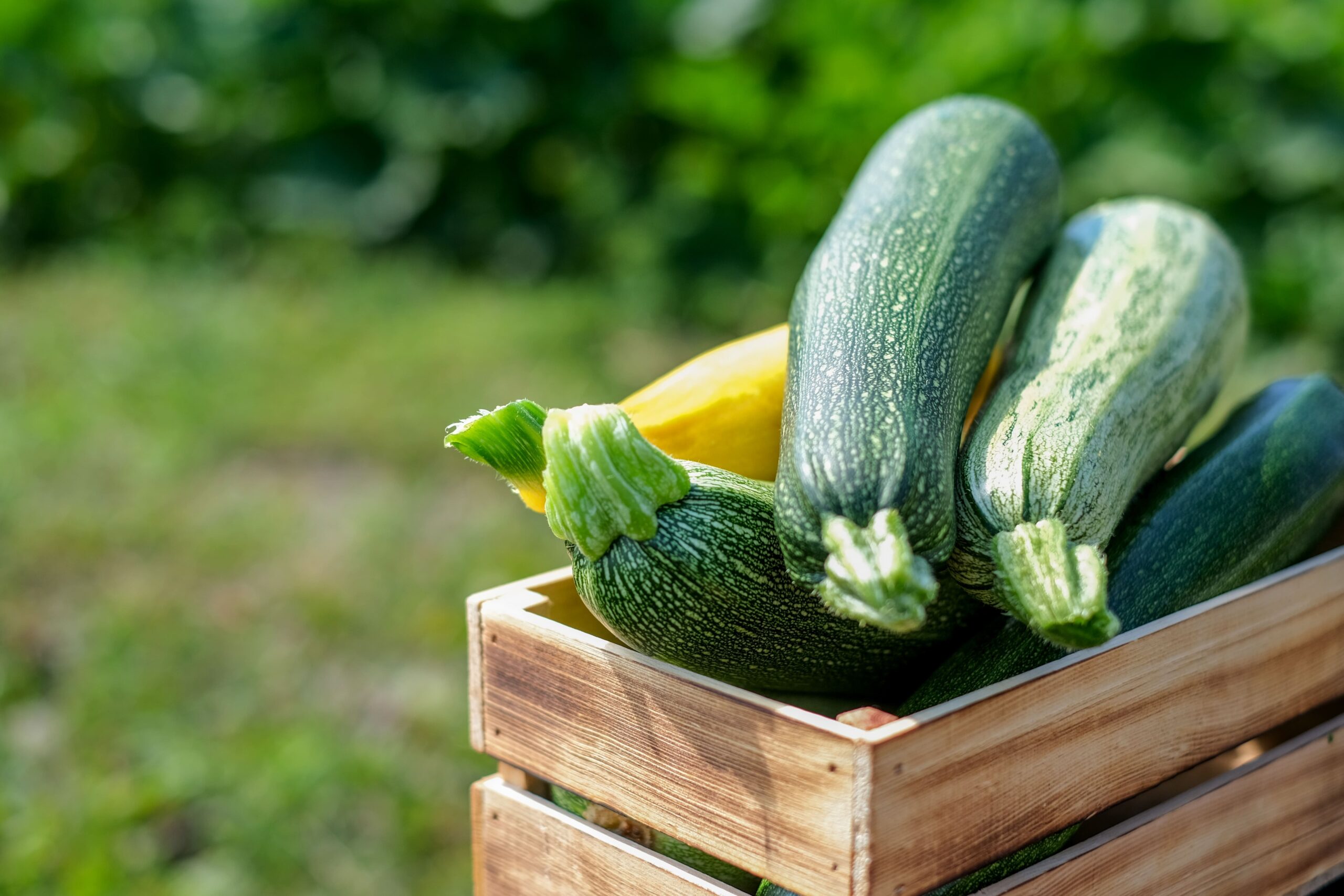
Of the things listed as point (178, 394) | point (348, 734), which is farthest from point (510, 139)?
point (348, 734)

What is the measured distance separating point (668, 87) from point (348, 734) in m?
3.25

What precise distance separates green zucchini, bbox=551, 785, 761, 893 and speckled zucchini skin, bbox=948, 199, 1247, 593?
0.39 metres

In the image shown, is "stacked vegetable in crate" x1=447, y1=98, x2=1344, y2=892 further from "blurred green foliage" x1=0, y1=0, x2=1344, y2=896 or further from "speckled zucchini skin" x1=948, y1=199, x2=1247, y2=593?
"blurred green foliage" x1=0, y1=0, x2=1344, y2=896

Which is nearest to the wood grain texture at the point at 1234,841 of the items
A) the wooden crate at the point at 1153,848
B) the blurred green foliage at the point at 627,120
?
the wooden crate at the point at 1153,848

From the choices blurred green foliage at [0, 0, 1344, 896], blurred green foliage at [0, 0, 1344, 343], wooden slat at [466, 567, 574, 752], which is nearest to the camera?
wooden slat at [466, 567, 574, 752]

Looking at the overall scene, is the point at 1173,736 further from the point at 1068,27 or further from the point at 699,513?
the point at 1068,27

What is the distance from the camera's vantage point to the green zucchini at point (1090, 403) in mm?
1069

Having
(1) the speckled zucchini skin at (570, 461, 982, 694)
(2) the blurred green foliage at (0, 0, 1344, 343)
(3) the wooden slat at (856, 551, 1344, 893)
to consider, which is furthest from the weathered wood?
(2) the blurred green foliage at (0, 0, 1344, 343)

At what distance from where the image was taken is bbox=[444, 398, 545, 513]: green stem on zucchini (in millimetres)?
1175

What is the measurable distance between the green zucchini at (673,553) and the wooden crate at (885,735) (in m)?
0.06

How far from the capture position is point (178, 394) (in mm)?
3801

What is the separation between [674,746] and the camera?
1.17 m

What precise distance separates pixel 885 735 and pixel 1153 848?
0.45 metres

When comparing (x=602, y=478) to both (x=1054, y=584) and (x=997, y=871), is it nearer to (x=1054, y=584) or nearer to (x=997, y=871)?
(x=1054, y=584)
